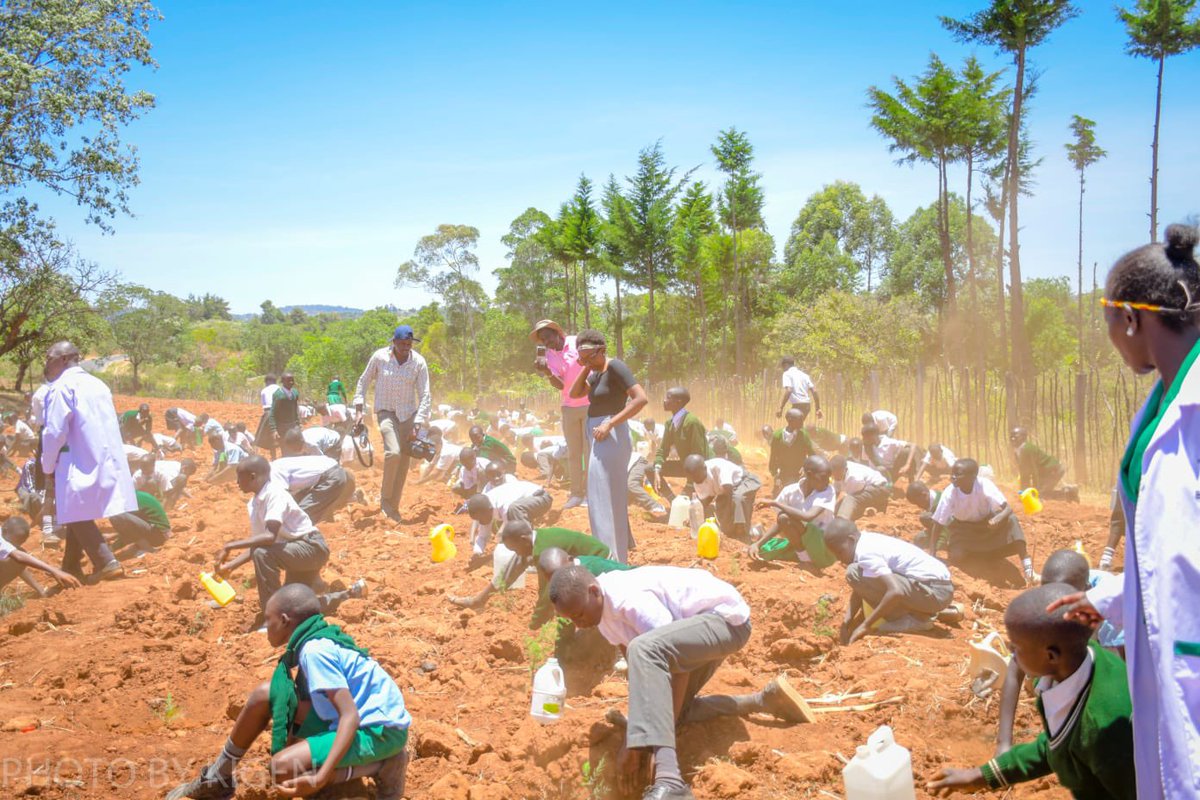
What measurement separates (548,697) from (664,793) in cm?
108

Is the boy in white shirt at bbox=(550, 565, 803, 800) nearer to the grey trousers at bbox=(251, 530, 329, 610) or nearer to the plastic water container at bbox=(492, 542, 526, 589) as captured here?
the plastic water container at bbox=(492, 542, 526, 589)

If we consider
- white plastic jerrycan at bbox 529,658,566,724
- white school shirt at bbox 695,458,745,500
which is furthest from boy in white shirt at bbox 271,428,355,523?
white plastic jerrycan at bbox 529,658,566,724

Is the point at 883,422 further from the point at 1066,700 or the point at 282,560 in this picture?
the point at 1066,700

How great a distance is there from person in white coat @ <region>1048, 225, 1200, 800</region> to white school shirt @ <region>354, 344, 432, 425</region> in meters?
7.03

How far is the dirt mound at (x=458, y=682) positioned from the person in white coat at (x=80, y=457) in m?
0.39

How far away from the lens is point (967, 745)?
4.08m

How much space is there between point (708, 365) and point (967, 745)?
30871 mm

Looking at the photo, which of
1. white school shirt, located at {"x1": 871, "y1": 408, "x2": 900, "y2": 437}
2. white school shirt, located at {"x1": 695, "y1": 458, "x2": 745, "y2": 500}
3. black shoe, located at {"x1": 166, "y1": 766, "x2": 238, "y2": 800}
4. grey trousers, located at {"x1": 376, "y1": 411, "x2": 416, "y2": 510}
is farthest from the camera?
white school shirt, located at {"x1": 871, "y1": 408, "x2": 900, "y2": 437}

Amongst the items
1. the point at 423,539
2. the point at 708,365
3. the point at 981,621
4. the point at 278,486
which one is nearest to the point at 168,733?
the point at 278,486

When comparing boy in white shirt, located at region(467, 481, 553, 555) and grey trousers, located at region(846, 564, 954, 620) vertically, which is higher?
boy in white shirt, located at region(467, 481, 553, 555)

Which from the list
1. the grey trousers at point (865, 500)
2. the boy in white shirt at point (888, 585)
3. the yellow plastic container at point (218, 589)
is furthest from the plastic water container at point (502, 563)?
the grey trousers at point (865, 500)

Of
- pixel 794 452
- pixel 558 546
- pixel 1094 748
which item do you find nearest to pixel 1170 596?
pixel 1094 748

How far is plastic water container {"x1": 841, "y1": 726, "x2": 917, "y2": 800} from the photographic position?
3041mm

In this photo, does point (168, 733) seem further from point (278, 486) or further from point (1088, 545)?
point (1088, 545)
